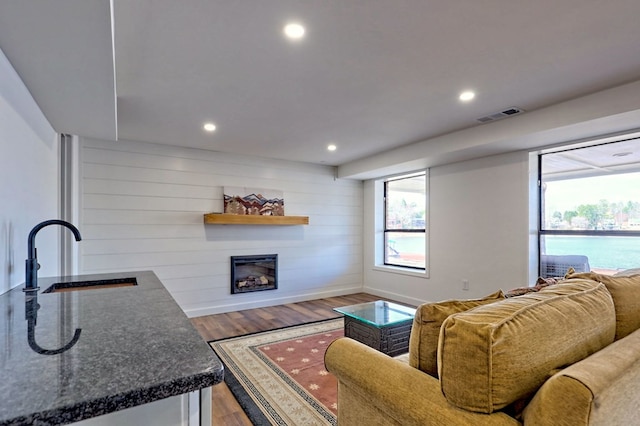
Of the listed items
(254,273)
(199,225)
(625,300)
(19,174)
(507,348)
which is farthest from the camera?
(254,273)

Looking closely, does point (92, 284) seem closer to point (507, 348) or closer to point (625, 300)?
point (507, 348)

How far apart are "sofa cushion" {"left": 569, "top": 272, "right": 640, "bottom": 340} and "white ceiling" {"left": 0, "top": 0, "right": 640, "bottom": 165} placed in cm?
139

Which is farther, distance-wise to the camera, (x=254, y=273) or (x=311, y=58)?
(x=254, y=273)

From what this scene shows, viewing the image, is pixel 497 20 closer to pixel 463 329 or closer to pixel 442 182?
pixel 463 329

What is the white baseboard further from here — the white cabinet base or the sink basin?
the white cabinet base

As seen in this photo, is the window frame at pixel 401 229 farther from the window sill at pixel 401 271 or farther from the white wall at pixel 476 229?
the white wall at pixel 476 229

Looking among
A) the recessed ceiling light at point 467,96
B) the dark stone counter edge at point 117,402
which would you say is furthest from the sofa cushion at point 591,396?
the recessed ceiling light at point 467,96

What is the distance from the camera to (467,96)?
113 inches

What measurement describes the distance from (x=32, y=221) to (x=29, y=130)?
1.81 feet

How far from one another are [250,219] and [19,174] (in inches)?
123

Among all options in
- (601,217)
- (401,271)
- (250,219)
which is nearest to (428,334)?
(601,217)

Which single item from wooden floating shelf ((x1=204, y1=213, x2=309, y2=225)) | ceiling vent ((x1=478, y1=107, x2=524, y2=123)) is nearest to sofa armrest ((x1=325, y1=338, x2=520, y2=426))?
ceiling vent ((x1=478, y1=107, x2=524, y2=123))

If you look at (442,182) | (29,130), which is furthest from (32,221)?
(442,182)

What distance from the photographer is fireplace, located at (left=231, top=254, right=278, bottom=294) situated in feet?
16.2
